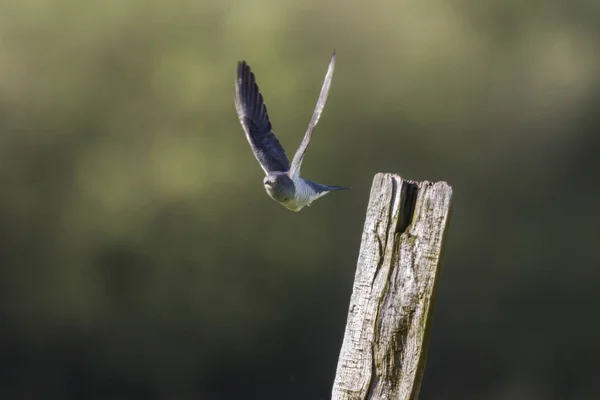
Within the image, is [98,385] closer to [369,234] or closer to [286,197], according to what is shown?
[286,197]

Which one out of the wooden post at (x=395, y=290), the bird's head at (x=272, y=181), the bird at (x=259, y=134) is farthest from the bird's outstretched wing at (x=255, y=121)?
the wooden post at (x=395, y=290)

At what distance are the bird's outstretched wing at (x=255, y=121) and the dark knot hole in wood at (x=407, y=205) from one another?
1668 mm

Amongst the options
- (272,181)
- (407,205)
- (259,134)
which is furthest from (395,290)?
(259,134)

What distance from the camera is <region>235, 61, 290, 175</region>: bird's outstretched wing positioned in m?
3.69

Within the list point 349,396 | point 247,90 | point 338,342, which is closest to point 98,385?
point 338,342

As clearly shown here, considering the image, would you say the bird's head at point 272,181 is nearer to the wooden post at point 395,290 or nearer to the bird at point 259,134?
the bird at point 259,134

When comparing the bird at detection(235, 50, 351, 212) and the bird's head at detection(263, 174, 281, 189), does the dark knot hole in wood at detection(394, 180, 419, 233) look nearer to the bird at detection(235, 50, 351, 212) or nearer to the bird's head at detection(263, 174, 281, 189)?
the bird's head at detection(263, 174, 281, 189)

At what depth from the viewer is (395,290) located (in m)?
2.02

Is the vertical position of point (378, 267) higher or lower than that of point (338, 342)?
higher

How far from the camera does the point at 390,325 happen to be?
2.02 metres

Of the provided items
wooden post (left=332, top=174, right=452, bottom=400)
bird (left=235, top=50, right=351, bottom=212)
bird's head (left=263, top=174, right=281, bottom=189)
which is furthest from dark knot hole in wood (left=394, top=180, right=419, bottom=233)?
bird (left=235, top=50, right=351, bottom=212)

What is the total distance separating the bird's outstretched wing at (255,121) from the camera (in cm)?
369

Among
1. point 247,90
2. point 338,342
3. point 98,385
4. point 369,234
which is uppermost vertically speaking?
point 247,90

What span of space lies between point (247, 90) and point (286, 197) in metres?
0.60
